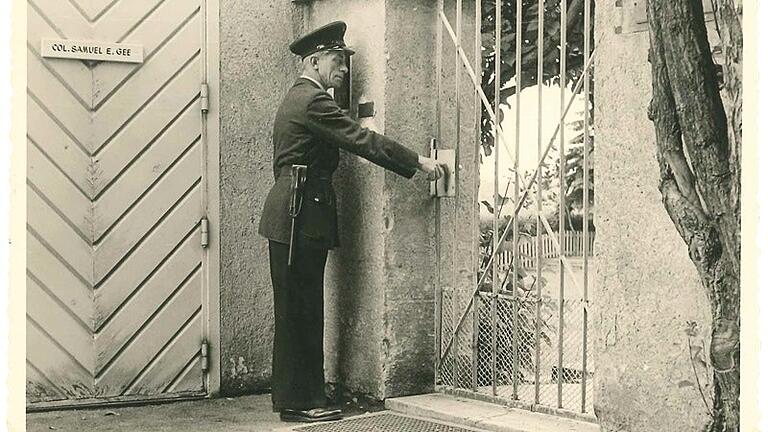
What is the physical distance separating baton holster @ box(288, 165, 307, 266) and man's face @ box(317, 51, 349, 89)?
0.49 metres

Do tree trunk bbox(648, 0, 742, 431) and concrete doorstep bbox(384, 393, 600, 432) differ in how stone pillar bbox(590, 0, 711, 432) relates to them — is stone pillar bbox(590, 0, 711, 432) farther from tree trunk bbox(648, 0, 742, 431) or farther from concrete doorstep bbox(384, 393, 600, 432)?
tree trunk bbox(648, 0, 742, 431)

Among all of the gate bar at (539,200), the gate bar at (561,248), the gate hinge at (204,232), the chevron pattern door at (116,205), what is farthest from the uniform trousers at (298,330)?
the gate bar at (561,248)

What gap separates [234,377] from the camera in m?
6.32

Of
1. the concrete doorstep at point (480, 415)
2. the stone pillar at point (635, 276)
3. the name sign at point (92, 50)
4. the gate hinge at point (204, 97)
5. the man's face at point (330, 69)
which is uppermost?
the name sign at point (92, 50)

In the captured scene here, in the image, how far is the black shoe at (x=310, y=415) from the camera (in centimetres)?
559

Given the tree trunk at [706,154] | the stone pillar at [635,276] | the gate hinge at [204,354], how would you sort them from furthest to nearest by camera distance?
1. the gate hinge at [204,354]
2. the stone pillar at [635,276]
3. the tree trunk at [706,154]

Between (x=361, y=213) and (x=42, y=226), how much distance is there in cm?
170

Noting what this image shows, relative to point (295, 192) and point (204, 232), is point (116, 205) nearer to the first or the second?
point (204, 232)

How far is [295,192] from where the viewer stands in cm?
559

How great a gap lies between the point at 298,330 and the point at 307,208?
2.08 feet

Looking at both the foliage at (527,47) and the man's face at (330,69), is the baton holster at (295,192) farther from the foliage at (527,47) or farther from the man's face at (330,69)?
the foliage at (527,47)

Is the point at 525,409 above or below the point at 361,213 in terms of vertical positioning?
below
